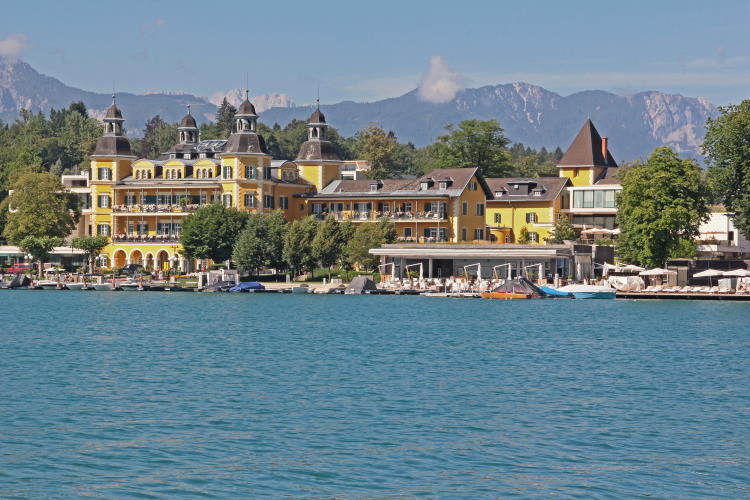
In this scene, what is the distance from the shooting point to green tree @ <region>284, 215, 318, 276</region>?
91812 mm

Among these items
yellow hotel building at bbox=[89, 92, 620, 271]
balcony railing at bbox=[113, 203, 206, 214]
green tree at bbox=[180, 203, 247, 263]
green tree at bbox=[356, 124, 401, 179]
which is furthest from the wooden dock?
green tree at bbox=[356, 124, 401, 179]

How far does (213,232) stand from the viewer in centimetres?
9562

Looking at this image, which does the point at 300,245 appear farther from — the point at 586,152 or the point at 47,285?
the point at 586,152

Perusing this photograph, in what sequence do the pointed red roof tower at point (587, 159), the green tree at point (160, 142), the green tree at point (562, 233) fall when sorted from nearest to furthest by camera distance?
the green tree at point (562, 233)
the pointed red roof tower at point (587, 159)
the green tree at point (160, 142)

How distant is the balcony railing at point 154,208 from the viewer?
341 feet

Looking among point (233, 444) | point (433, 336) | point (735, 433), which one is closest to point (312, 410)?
point (233, 444)

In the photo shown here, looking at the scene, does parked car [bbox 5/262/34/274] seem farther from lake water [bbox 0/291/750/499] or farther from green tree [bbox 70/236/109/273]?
lake water [bbox 0/291/750/499]

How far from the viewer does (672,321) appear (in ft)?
205

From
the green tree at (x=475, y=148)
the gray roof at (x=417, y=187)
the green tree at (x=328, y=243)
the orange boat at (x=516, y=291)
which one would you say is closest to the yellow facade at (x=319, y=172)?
the gray roof at (x=417, y=187)

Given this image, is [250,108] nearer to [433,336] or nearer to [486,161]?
[486,161]

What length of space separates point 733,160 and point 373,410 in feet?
191

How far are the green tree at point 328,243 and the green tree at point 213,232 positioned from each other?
308 inches

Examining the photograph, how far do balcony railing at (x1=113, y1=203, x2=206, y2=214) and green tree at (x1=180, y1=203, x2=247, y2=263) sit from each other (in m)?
6.59

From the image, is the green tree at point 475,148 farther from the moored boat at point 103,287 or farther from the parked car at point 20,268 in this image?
the parked car at point 20,268
